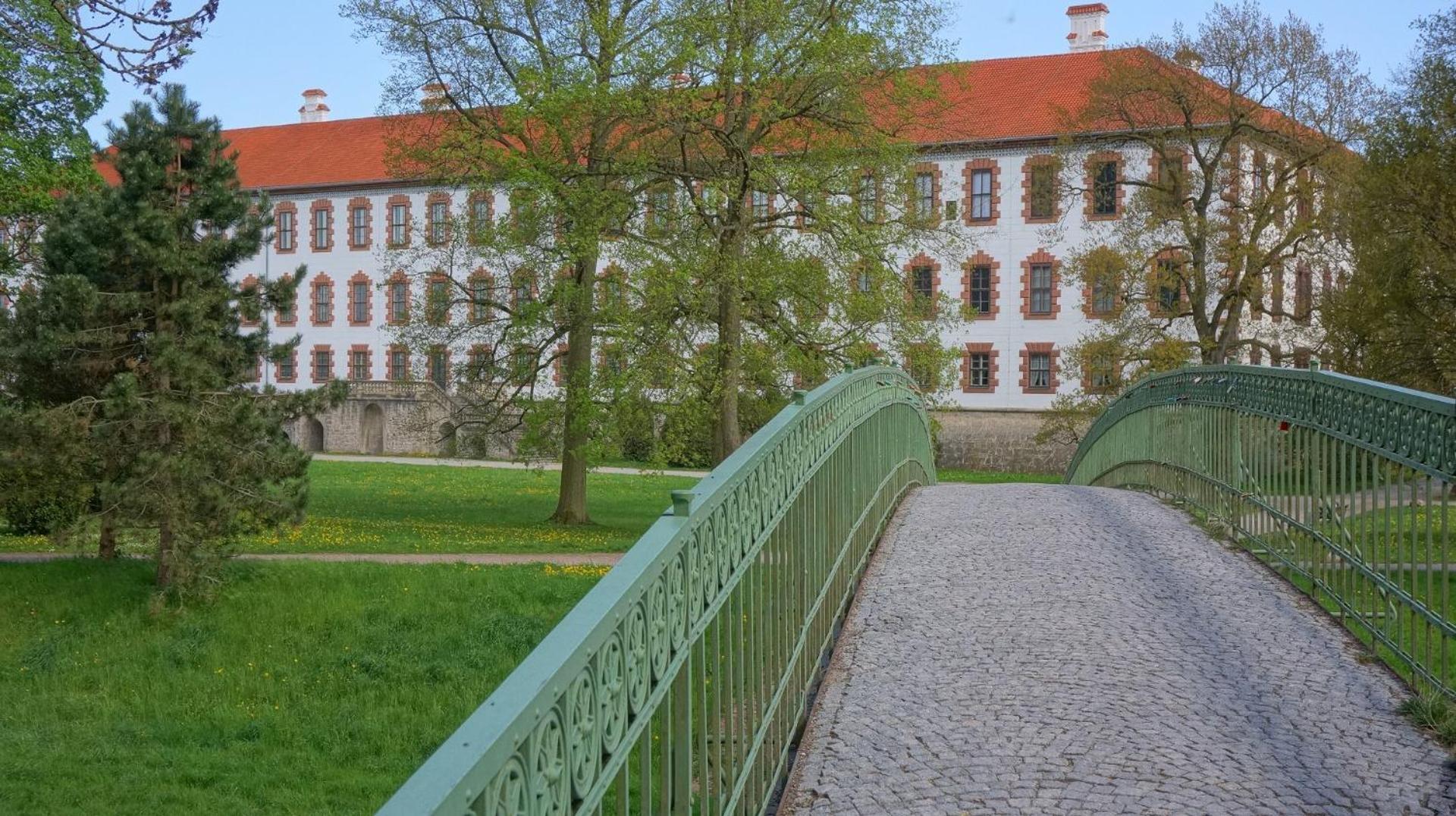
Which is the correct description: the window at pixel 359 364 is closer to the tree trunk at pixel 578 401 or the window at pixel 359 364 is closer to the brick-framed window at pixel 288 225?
the brick-framed window at pixel 288 225

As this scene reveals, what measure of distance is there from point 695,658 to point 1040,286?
162 feet

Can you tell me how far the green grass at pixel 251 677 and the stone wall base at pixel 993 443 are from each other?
35.6 meters

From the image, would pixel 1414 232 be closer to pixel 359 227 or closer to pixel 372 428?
pixel 372 428

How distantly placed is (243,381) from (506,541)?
8268 mm

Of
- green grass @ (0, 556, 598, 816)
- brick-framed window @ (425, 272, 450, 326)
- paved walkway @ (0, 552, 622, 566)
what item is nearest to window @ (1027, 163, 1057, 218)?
brick-framed window @ (425, 272, 450, 326)

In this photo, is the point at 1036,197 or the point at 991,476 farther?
the point at 1036,197

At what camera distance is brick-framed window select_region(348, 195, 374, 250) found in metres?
66.9

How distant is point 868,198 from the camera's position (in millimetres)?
25484

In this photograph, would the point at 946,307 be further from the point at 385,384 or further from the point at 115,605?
the point at 385,384

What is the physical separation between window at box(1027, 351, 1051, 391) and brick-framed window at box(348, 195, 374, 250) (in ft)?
99.7

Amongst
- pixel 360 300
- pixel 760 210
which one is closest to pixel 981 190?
pixel 760 210

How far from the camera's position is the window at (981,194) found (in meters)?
53.4

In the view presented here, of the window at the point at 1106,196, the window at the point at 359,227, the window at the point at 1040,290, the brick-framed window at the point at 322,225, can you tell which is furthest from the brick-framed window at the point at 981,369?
the brick-framed window at the point at 322,225

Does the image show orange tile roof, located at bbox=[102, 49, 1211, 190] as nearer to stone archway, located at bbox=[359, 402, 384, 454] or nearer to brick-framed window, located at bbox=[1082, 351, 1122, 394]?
brick-framed window, located at bbox=[1082, 351, 1122, 394]
